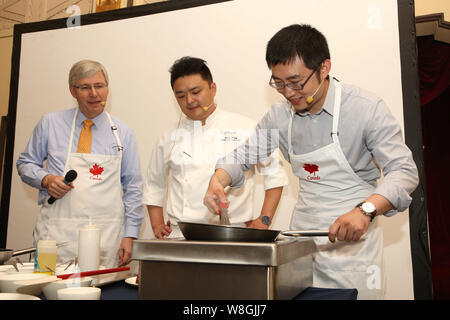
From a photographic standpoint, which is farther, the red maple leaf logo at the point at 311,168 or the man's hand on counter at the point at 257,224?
the man's hand on counter at the point at 257,224

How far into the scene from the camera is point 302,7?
7.72 feet

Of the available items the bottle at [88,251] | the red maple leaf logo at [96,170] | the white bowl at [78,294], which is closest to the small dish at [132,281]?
the bottle at [88,251]

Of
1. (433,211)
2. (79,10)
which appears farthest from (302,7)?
(433,211)

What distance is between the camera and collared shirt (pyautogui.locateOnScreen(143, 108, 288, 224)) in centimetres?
214

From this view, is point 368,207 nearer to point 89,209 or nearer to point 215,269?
point 215,269

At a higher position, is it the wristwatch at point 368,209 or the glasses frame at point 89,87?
the glasses frame at point 89,87

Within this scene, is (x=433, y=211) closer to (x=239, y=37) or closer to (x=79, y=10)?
(x=239, y=37)

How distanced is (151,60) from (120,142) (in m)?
0.61

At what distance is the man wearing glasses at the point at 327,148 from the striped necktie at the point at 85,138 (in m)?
1.01

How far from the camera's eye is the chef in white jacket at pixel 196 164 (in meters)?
2.14

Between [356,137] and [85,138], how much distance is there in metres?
1.53

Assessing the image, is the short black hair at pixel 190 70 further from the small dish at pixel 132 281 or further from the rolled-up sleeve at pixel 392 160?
the small dish at pixel 132 281

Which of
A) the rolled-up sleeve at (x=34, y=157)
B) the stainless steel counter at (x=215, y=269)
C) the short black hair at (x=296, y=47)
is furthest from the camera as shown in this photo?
the rolled-up sleeve at (x=34, y=157)

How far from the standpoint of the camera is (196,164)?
88.0 inches
